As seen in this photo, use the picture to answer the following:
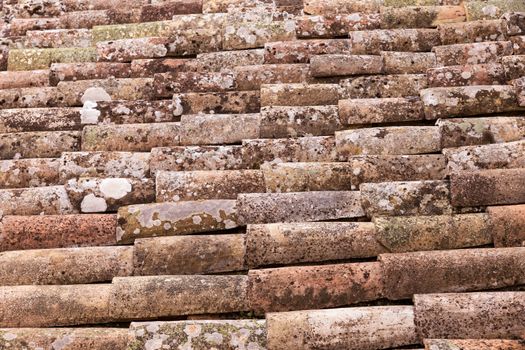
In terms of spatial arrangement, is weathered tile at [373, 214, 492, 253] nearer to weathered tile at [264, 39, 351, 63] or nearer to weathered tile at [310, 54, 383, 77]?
weathered tile at [310, 54, 383, 77]

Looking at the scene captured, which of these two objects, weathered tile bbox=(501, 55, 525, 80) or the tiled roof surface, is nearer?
the tiled roof surface

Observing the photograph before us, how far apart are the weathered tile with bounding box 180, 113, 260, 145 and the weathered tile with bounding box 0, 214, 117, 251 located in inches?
33.7

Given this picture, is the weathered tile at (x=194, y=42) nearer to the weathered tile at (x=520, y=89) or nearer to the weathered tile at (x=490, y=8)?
the weathered tile at (x=490, y=8)

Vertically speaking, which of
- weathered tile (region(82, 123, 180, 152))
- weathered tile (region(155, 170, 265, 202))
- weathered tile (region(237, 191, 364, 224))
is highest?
weathered tile (region(82, 123, 180, 152))

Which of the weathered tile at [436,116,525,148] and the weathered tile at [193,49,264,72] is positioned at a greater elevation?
the weathered tile at [193,49,264,72]

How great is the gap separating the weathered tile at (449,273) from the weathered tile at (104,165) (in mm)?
1684

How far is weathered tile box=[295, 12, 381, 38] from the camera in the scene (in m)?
5.01

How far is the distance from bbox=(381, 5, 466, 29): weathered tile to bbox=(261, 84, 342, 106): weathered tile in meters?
1.01

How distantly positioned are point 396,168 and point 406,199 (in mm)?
299

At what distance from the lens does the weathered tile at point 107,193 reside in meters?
3.73

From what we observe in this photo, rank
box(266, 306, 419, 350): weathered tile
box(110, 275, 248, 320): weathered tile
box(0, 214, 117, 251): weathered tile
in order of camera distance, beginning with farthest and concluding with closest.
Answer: box(0, 214, 117, 251): weathered tile
box(110, 275, 248, 320): weathered tile
box(266, 306, 419, 350): weathered tile

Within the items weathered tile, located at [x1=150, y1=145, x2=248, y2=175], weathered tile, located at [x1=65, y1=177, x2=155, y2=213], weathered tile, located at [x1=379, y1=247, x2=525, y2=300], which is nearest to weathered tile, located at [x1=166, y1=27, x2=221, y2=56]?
weathered tile, located at [x1=150, y1=145, x2=248, y2=175]

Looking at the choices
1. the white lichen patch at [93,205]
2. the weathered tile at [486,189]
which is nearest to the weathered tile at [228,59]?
the white lichen patch at [93,205]

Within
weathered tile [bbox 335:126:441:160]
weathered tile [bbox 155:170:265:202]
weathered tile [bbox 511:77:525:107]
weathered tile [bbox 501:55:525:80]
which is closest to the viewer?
weathered tile [bbox 155:170:265:202]
